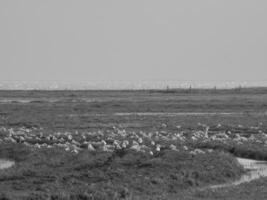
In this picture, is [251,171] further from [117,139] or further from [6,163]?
[6,163]

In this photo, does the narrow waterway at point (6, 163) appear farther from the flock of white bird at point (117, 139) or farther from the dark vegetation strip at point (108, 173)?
the flock of white bird at point (117, 139)

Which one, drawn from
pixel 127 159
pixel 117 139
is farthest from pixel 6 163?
pixel 117 139

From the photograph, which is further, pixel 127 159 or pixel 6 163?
pixel 6 163

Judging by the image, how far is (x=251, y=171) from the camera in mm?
23094

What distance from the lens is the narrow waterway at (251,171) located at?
20928mm

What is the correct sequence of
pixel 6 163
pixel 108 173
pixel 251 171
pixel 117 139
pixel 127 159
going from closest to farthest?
pixel 108 173, pixel 127 159, pixel 251 171, pixel 6 163, pixel 117 139

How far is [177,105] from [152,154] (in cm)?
3603

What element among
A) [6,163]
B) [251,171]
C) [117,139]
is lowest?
[6,163]

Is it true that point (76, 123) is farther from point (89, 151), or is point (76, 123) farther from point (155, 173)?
point (155, 173)

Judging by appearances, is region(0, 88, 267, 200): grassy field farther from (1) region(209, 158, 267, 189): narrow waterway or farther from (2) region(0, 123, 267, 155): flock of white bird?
(1) region(209, 158, 267, 189): narrow waterway

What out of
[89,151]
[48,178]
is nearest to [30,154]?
[89,151]

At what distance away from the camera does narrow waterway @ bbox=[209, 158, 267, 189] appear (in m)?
20.9

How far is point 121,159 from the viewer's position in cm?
2278

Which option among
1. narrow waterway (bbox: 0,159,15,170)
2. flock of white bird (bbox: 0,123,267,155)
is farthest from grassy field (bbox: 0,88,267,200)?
narrow waterway (bbox: 0,159,15,170)
